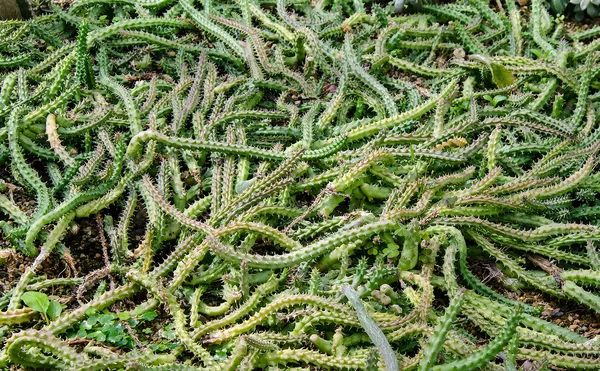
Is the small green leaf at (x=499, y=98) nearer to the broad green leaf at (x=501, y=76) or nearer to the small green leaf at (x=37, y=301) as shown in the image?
the broad green leaf at (x=501, y=76)

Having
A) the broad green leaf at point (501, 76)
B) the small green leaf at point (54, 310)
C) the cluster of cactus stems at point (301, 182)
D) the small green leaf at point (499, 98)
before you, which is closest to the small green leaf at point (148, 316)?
the cluster of cactus stems at point (301, 182)

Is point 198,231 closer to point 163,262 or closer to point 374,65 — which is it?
point 163,262

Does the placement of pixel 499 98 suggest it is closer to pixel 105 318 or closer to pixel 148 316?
pixel 148 316

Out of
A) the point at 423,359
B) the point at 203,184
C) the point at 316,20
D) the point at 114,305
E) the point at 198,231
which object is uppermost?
the point at 316,20

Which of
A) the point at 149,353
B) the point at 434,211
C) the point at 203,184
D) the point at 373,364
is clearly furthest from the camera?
the point at 203,184

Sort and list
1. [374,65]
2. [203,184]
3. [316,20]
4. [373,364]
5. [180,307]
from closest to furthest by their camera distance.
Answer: [373,364], [180,307], [203,184], [374,65], [316,20]

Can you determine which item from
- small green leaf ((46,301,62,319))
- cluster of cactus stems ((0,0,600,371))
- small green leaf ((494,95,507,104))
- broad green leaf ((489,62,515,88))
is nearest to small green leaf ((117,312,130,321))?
cluster of cactus stems ((0,0,600,371))

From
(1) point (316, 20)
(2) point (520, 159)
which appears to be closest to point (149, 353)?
(2) point (520, 159)

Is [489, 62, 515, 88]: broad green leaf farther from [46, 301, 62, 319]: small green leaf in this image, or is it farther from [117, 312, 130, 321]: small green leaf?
[46, 301, 62, 319]: small green leaf
